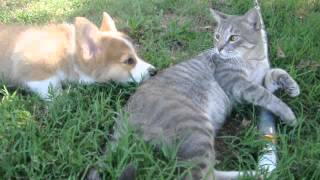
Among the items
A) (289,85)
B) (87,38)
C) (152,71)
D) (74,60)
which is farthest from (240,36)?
(74,60)

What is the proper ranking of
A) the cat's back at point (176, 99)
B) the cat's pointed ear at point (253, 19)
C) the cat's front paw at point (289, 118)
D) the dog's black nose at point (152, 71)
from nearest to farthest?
the cat's back at point (176, 99)
the cat's front paw at point (289, 118)
the cat's pointed ear at point (253, 19)
the dog's black nose at point (152, 71)

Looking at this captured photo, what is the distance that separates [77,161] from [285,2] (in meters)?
3.31

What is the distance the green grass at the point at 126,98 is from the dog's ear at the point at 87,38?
31 cm

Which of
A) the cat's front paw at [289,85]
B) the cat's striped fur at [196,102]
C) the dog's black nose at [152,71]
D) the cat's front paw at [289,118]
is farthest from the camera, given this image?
the dog's black nose at [152,71]

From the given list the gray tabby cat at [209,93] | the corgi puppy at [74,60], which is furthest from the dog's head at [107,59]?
the gray tabby cat at [209,93]

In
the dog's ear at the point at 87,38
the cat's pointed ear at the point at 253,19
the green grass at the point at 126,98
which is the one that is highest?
the cat's pointed ear at the point at 253,19

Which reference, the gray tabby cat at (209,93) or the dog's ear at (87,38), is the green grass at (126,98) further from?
the dog's ear at (87,38)

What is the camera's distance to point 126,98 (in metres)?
4.11

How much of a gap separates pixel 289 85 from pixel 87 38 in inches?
71.2

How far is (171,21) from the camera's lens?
521 cm

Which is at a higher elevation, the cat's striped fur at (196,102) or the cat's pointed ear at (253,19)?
the cat's pointed ear at (253,19)

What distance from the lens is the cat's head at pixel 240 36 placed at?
13.3ft

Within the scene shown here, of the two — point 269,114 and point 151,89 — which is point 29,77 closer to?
point 151,89

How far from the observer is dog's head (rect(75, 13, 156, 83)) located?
4129 millimetres
